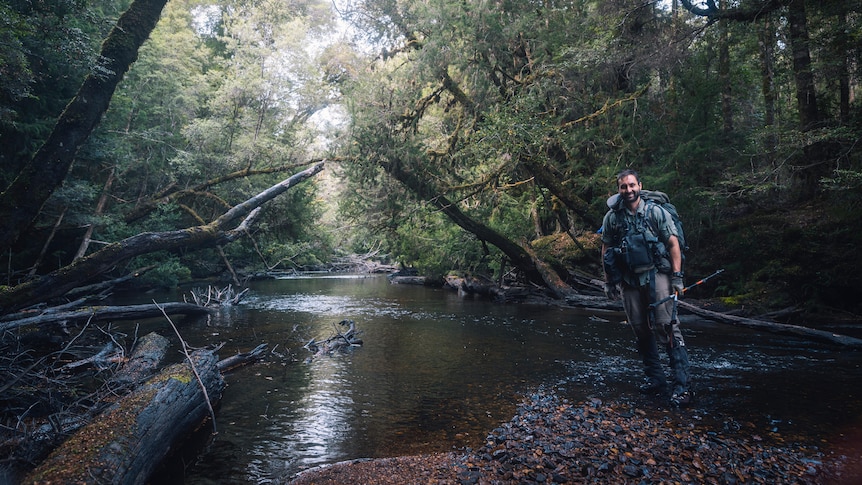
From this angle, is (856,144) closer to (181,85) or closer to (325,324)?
(325,324)

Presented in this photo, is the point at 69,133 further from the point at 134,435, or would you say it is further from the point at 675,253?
the point at 675,253

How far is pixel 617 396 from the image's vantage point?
15.7 ft

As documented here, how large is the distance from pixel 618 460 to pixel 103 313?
807 centimetres

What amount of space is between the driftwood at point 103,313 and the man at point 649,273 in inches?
279

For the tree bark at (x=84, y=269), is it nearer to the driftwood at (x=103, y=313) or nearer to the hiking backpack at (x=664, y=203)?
the driftwood at (x=103, y=313)

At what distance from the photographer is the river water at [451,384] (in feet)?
12.7

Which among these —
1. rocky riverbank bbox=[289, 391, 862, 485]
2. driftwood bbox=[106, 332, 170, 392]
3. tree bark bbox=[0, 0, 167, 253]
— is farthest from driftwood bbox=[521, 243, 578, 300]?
tree bark bbox=[0, 0, 167, 253]

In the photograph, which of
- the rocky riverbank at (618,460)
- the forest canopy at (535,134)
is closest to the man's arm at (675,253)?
the rocky riverbank at (618,460)

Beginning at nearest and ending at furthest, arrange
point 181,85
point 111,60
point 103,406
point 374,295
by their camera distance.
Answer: point 103,406 < point 111,60 < point 374,295 < point 181,85

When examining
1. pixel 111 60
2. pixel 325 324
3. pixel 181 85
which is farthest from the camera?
Answer: pixel 181 85

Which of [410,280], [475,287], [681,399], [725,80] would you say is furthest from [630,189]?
[410,280]

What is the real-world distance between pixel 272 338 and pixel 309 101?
20935 mm

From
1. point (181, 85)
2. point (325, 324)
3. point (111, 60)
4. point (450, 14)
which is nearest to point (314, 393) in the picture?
point (325, 324)

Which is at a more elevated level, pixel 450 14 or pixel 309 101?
pixel 309 101
